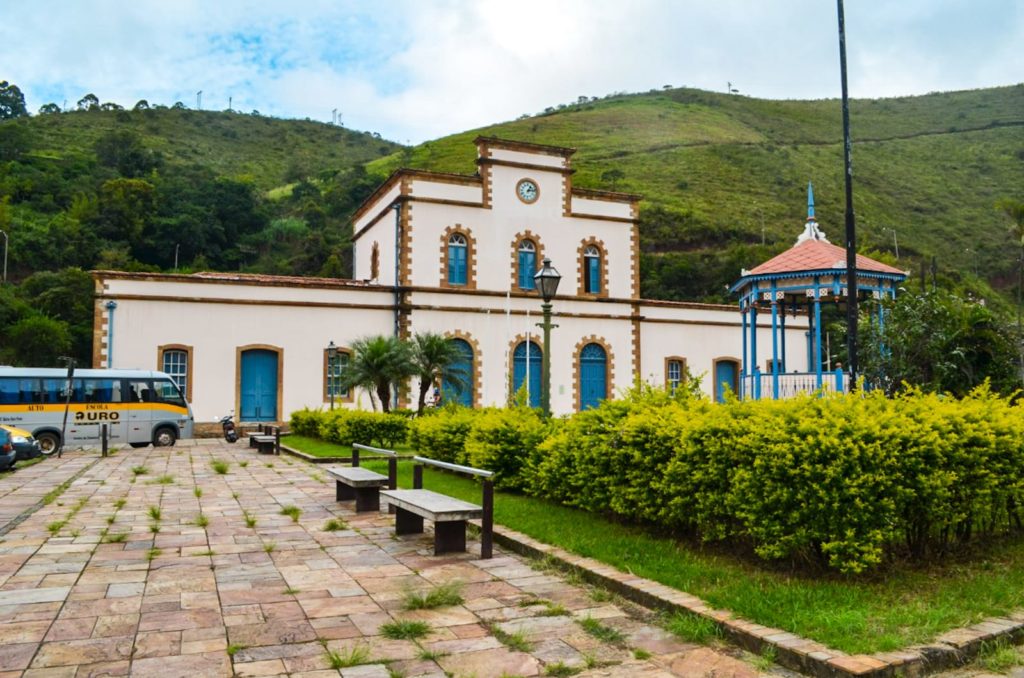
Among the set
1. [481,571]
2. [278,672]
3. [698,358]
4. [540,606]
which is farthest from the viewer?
A: [698,358]

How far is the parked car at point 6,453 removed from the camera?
14484 mm

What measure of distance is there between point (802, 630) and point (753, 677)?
56 centimetres

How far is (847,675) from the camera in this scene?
12.8 ft

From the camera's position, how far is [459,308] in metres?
26.8

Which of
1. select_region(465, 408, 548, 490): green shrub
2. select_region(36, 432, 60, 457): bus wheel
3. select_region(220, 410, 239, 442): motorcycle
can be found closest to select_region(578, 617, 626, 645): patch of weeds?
select_region(465, 408, 548, 490): green shrub

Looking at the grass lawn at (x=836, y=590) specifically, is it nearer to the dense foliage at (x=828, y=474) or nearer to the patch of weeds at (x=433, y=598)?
the dense foliage at (x=828, y=474)

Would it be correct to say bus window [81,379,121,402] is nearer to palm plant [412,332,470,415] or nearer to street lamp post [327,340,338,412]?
street lamp post [327,340,338,412]

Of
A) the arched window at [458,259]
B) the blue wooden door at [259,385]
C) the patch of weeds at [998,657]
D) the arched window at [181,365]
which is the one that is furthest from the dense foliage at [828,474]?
the arched window at [458,259]

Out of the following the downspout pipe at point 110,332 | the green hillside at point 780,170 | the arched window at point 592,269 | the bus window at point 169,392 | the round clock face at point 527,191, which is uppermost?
the green hillside at point 780,170

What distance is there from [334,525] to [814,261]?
44.8 feet

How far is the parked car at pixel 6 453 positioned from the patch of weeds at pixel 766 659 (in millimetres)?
14239

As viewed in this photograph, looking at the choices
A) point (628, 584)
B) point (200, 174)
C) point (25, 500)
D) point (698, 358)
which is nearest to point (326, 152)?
point (200, 174)

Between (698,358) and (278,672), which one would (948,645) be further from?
(698,358)

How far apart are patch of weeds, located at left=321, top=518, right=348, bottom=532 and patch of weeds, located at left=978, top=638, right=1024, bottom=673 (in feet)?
19.2
